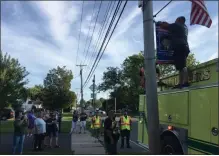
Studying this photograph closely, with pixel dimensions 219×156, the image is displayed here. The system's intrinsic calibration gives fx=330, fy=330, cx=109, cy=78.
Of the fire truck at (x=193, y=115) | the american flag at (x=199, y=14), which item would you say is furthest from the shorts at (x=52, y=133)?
the american flag at (x=199, y=14)

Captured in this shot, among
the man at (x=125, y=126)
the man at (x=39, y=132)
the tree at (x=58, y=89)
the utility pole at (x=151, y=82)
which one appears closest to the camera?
the utility pole at (x=151, y=82)

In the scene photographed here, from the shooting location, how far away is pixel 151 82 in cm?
766

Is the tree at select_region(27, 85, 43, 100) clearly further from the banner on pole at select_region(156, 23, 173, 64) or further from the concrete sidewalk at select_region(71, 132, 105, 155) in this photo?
the banner on pole at select_region(156, 23, 173, 64)

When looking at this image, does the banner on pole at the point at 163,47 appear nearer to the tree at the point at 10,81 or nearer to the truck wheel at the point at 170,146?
the truck wheel at the point at 170,146

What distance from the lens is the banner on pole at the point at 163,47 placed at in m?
7.86

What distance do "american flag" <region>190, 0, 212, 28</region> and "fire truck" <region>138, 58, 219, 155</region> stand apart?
926 mm

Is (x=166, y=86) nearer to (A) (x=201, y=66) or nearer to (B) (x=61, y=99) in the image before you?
(A) (x=201, y=66)

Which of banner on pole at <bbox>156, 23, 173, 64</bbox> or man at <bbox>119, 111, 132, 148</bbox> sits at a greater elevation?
banner on pole at <bbox>156, 23, 173, 64</bbox>

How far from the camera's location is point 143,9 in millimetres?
8078

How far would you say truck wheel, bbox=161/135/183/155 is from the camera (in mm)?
6750

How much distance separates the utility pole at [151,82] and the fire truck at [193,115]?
0.68 feet

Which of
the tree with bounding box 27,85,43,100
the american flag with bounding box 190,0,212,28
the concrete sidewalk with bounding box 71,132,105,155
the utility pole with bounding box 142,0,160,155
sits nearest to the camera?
the american flag with bounding box 190,0,212,28

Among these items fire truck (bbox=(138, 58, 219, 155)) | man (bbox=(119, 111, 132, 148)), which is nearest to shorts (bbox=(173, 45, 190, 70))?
fire truck (bbox=(138, 58, 219, 155))

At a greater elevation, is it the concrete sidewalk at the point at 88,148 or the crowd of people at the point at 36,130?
the crowd of people at the point at 36,130
